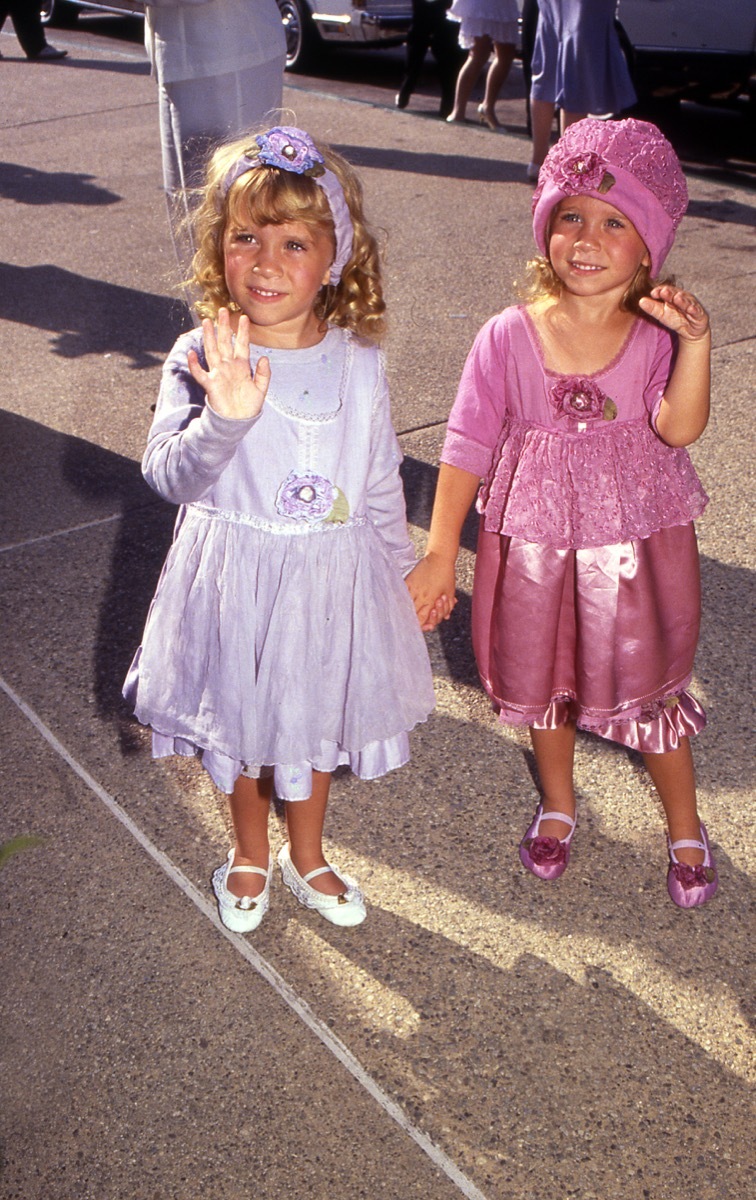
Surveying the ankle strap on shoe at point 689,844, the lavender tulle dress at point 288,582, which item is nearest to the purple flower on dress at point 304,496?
the lavender tulle dress at point 288,582

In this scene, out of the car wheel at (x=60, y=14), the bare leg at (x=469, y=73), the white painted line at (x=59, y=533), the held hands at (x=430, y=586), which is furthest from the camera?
the car wheel at (x=60, y=14)

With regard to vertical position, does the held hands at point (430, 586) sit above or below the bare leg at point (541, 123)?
above

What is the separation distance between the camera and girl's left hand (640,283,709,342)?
2.21 meters

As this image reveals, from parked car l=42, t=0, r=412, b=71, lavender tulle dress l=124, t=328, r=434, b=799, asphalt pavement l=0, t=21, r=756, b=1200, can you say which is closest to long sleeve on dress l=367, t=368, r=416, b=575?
lavender tulle dress l=124, t=328, r=434, b=799

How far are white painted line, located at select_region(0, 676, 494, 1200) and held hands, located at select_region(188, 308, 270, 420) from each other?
118cm

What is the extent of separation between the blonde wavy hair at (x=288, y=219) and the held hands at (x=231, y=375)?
9.5 inches

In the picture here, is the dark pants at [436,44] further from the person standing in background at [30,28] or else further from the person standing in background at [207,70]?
the person standing in background at [207,70]

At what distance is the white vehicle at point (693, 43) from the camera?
9.02 m

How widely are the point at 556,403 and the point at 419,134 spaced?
803cm

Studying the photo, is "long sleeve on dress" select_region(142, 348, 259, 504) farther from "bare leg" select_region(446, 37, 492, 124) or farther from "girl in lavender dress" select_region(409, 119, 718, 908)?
"bare leg" select_region(446, 37, 492, 124)

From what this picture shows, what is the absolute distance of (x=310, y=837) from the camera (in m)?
2.69

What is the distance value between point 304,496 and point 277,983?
1004 mm

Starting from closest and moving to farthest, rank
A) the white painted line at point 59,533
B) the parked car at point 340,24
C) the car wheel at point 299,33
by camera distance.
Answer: the white painted line at point 59,533, the parked car at point 340,24, the car wheel at point 299,33

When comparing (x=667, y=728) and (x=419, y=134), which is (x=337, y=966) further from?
(x=419, y=134)
